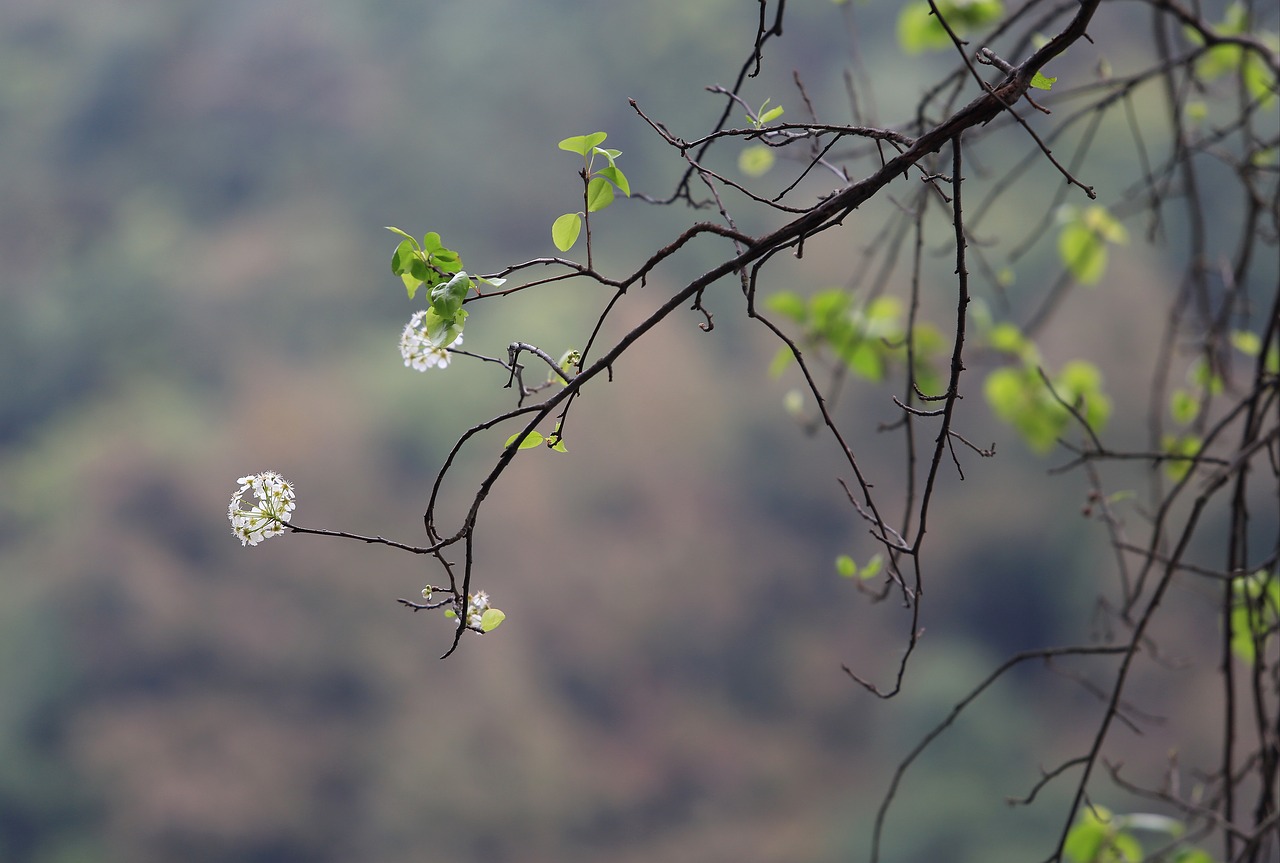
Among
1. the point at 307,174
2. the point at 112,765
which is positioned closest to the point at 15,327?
the point at 307,174

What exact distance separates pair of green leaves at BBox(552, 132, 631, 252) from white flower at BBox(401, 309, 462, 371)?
7cm

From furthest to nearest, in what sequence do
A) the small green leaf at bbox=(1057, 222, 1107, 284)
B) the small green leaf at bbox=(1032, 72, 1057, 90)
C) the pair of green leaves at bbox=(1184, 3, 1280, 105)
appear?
1. the small green leaf at bbox=(1057, 222, 1107, 284)
2. the pair of green leaves at bbox=(1184, 3, 1280, 105)
3. the small green leaf at bbox=(1032, 72, 1057, 90)

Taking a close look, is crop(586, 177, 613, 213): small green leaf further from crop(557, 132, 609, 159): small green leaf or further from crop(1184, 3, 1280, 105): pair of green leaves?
crop(1184, 3, 1280, 105): pair of green leaves

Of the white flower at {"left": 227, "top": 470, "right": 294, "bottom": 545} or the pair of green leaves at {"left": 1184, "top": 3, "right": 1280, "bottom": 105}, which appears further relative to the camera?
the pair of green leaves at {"left": 1184, "top": 3, "right": 1280, "bottom": 105}

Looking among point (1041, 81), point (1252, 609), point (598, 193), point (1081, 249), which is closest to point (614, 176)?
point (598, 193)

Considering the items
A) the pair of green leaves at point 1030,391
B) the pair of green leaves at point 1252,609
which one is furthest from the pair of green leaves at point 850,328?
the pair of green leaves at point 1252,609

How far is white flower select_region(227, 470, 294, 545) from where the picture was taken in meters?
0.43

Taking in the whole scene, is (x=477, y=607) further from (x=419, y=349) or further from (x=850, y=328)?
(x=850, y=328)

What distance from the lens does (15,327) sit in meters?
1.67

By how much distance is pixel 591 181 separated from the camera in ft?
1.46

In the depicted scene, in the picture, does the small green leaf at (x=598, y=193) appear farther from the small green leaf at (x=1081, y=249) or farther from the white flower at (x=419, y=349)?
the small green leaf at (x=1081, y=249)

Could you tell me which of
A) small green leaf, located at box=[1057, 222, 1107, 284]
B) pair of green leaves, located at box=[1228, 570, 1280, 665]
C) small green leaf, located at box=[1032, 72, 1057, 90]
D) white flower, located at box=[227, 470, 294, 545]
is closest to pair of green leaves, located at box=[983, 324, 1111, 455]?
small green leaf, located at box=[1057, 222, 1107, 284]

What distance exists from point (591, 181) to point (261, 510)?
19cm

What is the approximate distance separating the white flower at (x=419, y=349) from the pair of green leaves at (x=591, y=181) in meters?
0.07
